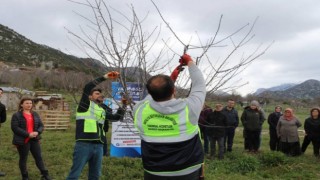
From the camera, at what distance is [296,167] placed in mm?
9719

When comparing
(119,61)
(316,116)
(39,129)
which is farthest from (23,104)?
(316,116)

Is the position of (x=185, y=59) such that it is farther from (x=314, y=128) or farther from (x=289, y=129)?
(x=314, y=128)

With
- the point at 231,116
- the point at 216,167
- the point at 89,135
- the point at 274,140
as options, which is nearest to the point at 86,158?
the point at 89,135

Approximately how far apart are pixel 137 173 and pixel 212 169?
2.25 meters

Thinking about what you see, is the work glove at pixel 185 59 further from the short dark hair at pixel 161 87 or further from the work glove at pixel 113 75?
the work glove at pixel 113 75

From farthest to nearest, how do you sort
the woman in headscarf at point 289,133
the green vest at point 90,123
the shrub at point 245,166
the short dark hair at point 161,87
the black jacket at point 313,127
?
the woman in headscarf at point 289,133
the black jacket at point 313,127
the shrub at point 245,166
the green vest at point 90,123
the short dark hair at point 161,87

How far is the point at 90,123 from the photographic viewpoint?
5.55 meters

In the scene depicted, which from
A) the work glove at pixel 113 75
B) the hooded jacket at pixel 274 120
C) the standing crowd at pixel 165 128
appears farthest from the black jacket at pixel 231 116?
the work glove at pixel 113 75

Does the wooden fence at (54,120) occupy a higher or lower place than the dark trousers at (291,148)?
higher

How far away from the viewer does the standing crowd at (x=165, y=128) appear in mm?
2854

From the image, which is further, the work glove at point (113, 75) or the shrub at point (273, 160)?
the shrub at point (273, 160)

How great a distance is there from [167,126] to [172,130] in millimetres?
48

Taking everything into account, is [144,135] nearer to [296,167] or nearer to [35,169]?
[35,169]

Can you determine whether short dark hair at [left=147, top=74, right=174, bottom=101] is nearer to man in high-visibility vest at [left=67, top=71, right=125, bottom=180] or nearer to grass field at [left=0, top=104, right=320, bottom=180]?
man in high-visibility vest at [left=67, top=71, right=125, bottom=180]
